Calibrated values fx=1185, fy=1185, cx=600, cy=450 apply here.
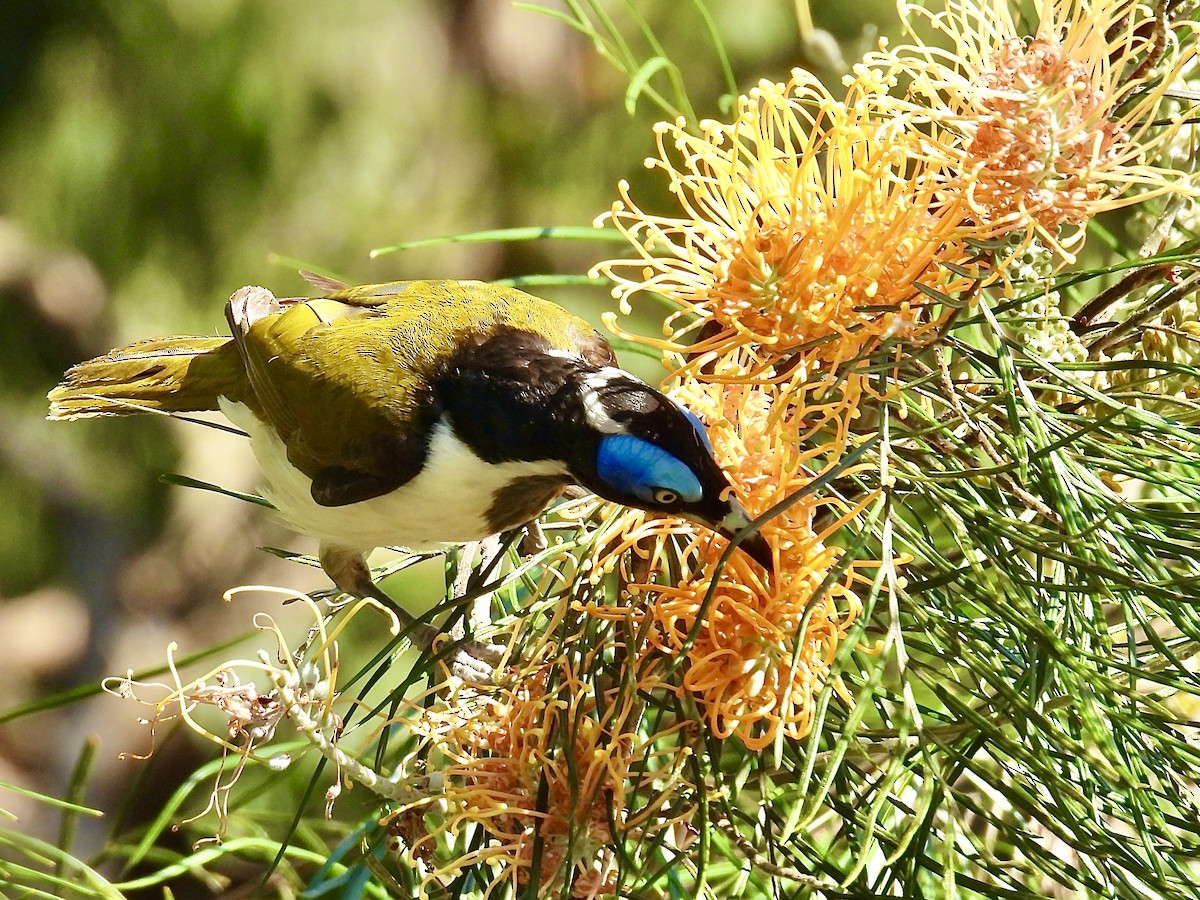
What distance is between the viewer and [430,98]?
332 cm

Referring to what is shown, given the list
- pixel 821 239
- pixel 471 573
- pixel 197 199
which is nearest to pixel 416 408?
pixel 471 573

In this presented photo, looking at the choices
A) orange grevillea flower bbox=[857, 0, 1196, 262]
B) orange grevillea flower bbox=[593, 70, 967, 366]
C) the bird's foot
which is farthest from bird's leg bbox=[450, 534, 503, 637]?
orange grevillea flower bbox=[857, 0, 1196, 262]

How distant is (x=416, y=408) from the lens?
1258 mm

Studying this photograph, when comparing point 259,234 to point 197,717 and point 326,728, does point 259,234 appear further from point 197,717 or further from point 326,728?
point 326,728

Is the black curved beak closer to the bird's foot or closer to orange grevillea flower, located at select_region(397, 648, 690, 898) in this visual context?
orange grevillea flower, located at select_region(397, 648, 690, 898)

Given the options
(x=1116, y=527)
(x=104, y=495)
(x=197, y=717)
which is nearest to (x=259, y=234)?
(x=104, y=495)

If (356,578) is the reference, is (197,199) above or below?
below

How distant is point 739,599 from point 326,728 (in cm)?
29

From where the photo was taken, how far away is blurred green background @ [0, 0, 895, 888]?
8.94 feet

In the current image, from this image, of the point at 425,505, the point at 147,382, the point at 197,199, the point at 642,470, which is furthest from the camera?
the point at 197,199

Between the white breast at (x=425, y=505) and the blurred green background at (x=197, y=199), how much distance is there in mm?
1309

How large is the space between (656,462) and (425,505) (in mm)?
419

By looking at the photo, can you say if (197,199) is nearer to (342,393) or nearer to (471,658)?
(342,393)

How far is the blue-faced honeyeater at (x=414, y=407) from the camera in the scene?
0.95m
